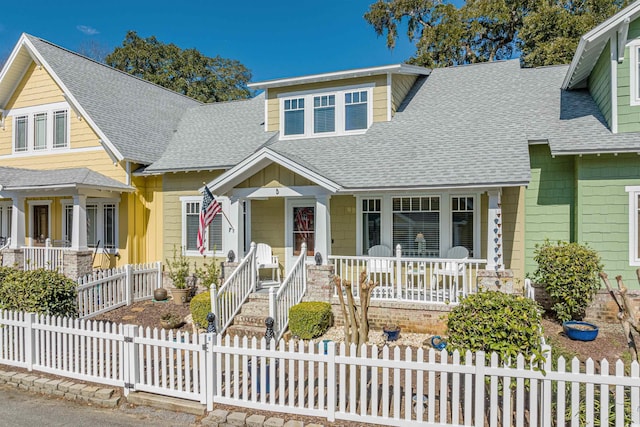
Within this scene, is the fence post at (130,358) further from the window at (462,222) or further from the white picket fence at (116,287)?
the window at (462,222)

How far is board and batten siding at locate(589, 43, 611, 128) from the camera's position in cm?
1030

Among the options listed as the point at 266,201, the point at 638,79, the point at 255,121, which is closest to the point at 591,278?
the point at 638,79

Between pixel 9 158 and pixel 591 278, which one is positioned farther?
pixel 9 158

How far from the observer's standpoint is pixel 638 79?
9.71 metres

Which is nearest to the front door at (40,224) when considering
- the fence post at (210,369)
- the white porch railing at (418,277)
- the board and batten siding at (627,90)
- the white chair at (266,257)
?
the white chair at (266,257)

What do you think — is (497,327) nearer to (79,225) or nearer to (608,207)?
(608,207)

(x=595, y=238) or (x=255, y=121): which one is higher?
(x=255, y=121)

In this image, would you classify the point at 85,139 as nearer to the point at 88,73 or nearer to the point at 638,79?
the point at 88,73

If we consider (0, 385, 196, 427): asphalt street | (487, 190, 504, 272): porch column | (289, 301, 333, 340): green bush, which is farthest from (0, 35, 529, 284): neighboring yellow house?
(0, 385, 196, 427): asphalt street

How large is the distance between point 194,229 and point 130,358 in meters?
8.15

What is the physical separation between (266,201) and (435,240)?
5.30 meters

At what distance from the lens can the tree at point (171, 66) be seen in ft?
116

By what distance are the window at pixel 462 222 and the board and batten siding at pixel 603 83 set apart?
382 centimetres

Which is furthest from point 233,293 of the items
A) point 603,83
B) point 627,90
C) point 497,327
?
point 603,83
